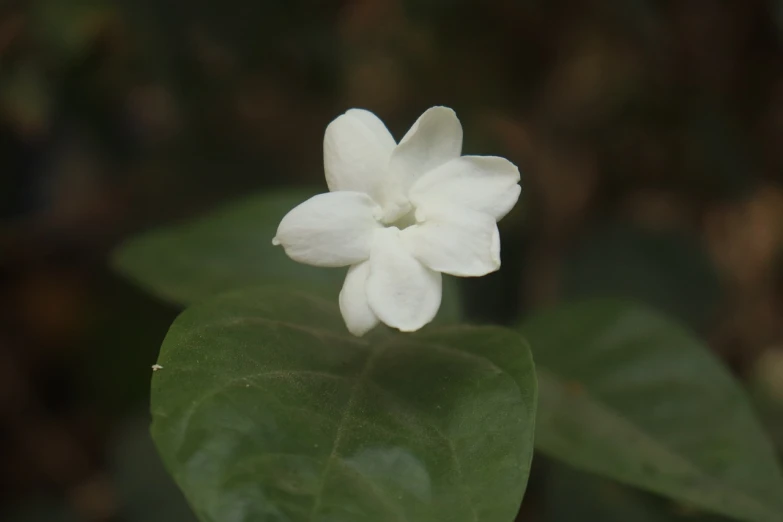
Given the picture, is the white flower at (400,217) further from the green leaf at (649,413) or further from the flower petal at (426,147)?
the green leaf at (649,413)

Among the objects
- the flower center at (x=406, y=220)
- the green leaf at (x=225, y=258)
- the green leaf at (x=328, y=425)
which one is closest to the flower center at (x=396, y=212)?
the flower center at (x=406, y=220)

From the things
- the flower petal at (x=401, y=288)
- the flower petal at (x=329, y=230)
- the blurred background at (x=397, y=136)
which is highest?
the flower petal at (x=329, y=230)

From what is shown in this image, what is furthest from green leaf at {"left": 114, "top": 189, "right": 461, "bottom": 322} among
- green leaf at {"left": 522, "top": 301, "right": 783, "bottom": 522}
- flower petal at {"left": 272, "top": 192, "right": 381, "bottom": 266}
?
flower petal at {"left": 272, "top": 192, "right": 381, "bottom": 266}

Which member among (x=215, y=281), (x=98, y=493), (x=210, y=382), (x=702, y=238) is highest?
(x=210, y=382)

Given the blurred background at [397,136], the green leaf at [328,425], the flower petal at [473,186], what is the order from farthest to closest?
1. the blurred background at [397,136]
2. the flower petal at [473,186]
3. the green leaf at [328,425]

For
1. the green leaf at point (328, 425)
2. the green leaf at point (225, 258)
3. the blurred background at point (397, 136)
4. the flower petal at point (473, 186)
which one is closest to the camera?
the green leaf at point (328, 425)

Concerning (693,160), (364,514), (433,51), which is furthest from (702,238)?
(364,514)

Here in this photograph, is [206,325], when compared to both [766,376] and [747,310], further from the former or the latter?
[747,310]
